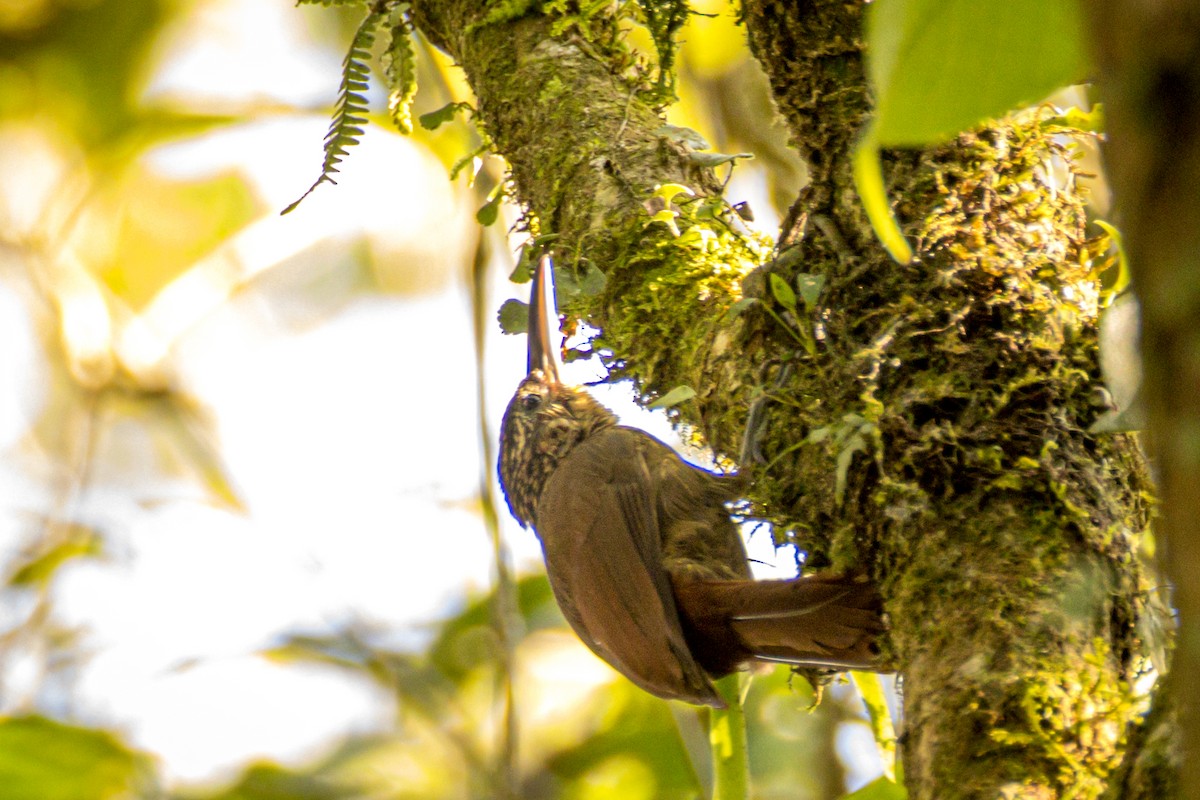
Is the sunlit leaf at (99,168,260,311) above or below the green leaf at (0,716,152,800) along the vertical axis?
above

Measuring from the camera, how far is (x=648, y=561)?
2537mm

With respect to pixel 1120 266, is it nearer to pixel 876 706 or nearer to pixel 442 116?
pixel 876 706

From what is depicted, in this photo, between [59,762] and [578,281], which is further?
[59,762]

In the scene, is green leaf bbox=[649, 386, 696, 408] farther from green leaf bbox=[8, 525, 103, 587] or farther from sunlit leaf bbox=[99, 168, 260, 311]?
sunlit leaf bbox=[99, 168, 260, 311]

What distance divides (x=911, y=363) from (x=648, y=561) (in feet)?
3.41

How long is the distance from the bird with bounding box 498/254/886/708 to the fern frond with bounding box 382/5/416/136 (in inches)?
20.8

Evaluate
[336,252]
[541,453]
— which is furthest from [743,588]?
[336,252]

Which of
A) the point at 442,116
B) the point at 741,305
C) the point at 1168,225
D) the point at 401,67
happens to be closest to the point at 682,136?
the point at 741,305

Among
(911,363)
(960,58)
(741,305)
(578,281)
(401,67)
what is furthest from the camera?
(401,67)

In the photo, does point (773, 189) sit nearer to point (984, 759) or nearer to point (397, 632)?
point (397, 632)

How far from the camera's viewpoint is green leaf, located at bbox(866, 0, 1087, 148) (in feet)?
2.20

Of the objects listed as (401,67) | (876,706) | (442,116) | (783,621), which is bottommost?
(876,706)

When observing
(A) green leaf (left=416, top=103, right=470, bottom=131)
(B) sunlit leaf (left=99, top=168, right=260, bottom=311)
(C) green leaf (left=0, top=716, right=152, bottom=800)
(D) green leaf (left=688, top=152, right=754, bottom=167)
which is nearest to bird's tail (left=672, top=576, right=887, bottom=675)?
(D) green leaf (left=688, top=152, right=754, bottom=167)

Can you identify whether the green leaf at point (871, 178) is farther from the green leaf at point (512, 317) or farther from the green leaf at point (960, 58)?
the green leaf at point (512, 317)
